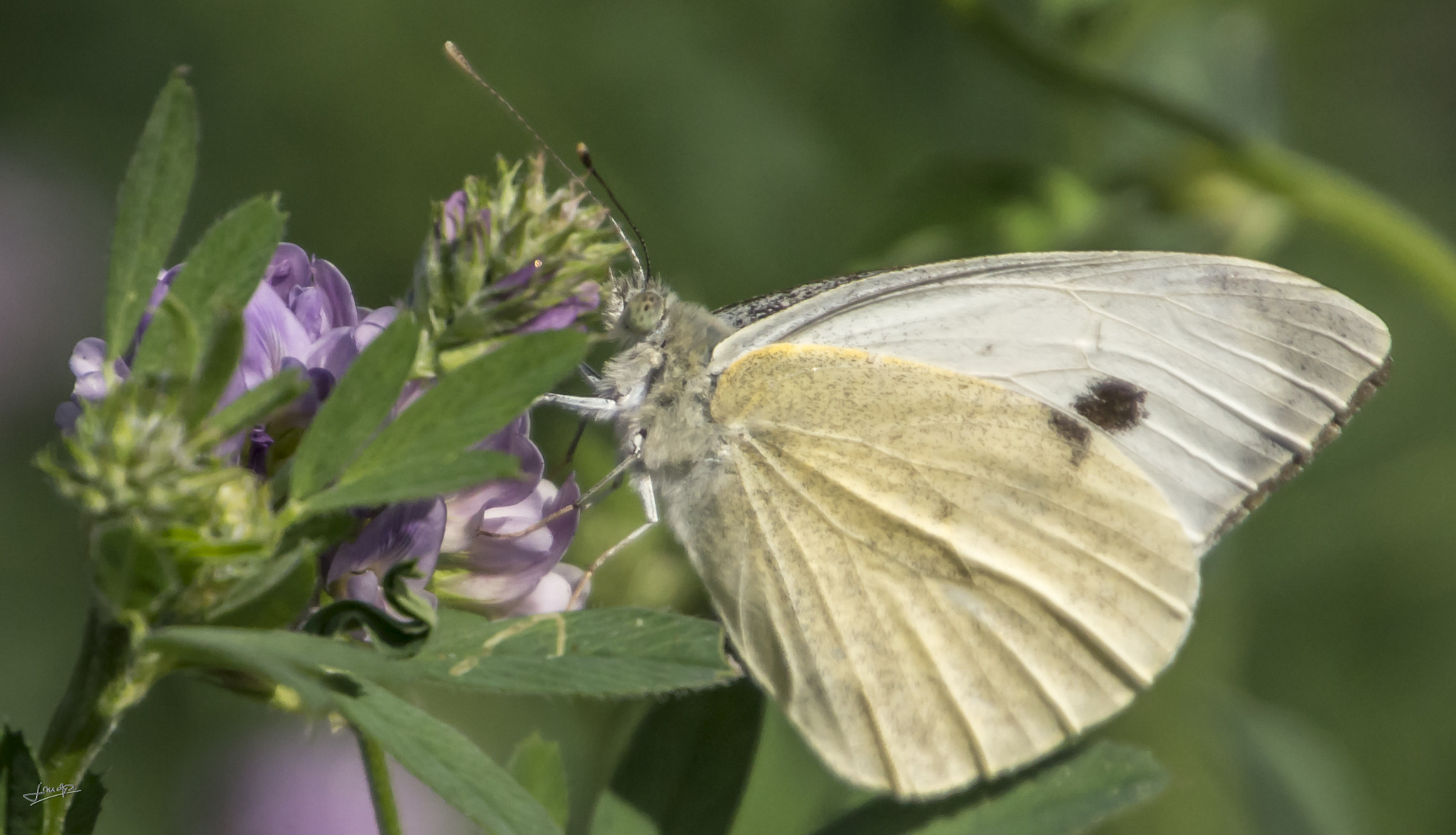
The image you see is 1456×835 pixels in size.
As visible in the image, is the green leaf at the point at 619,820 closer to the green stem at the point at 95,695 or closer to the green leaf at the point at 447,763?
the green leaf at the point at 447,763

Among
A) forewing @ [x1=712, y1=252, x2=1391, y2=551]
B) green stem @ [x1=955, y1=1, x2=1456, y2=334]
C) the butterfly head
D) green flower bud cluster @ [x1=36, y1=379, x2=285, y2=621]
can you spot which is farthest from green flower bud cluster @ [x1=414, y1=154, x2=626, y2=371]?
green stem @ [x1=955, y1=1, x2=1456, y2=334]

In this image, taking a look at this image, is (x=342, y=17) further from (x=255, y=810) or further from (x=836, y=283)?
(x=836, y=283)

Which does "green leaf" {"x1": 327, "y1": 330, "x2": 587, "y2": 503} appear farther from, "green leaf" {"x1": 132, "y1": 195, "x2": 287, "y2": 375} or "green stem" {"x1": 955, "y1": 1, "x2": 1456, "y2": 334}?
"green stem" {"x1": 955, "y1": 1, "x2": 1456, "y2": 334}

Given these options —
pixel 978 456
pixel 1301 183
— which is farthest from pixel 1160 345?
pixel 1301 183

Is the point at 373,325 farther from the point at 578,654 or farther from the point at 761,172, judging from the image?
the point at 761,172

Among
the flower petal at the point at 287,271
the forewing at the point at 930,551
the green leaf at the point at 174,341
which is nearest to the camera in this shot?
the green leaf at the point at 174,341

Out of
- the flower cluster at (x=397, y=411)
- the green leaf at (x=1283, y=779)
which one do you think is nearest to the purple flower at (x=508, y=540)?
the flower cluster at (x=397, y=411)
